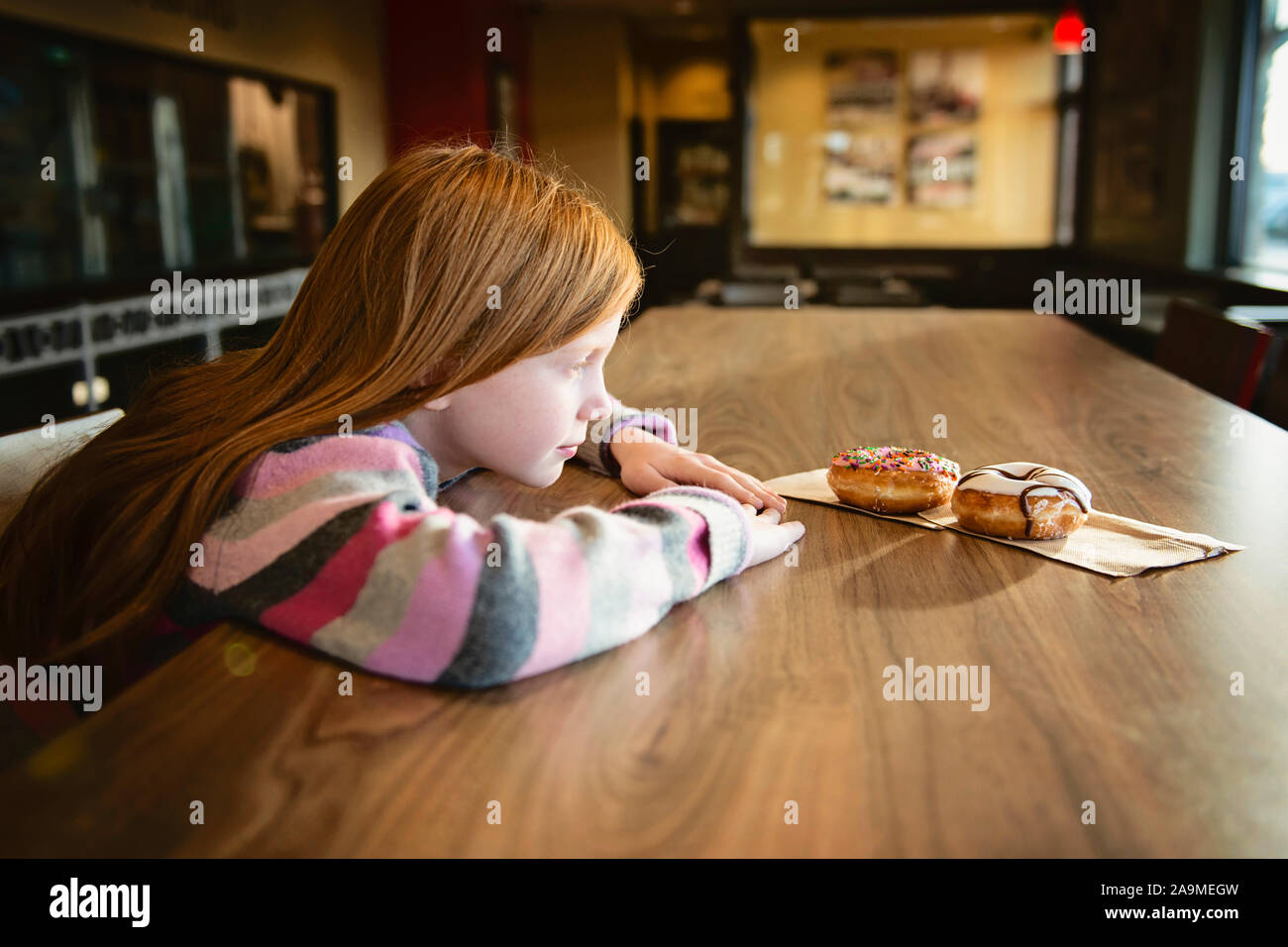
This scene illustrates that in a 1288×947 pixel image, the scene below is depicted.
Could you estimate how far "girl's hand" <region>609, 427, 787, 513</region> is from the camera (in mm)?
1127

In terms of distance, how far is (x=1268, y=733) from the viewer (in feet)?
2.15

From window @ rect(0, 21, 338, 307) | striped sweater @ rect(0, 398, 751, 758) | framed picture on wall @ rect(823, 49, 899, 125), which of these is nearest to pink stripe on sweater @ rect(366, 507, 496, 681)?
striped sweater @ rect(0, 398, 751, 758)

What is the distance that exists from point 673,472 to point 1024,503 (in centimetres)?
39

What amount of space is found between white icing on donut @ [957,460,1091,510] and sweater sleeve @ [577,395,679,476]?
0.44 metres

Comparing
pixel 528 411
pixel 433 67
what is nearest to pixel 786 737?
pixel 528 411

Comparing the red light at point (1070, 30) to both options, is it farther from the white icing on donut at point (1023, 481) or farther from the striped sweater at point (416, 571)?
the striped sweater at point (416, 571)

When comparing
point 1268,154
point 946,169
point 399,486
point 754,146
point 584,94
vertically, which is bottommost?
point 399,486

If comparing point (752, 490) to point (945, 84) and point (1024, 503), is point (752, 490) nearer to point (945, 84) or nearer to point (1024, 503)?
point (1024, 503)

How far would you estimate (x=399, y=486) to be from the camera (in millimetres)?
821

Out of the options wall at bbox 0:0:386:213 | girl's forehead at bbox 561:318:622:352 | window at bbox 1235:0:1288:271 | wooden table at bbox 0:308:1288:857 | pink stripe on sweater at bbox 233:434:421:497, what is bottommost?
wooden table at bbox 0:308:1288:857

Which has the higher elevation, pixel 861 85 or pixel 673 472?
pixel 861 85

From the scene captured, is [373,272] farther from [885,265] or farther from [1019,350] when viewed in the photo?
[885,265]

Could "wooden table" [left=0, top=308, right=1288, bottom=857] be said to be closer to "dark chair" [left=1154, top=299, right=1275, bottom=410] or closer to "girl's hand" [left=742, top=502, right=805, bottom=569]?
"girl's hand" [left=742, top=502, right=805, bottom=569]

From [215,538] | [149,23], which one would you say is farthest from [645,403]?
[149,23]
